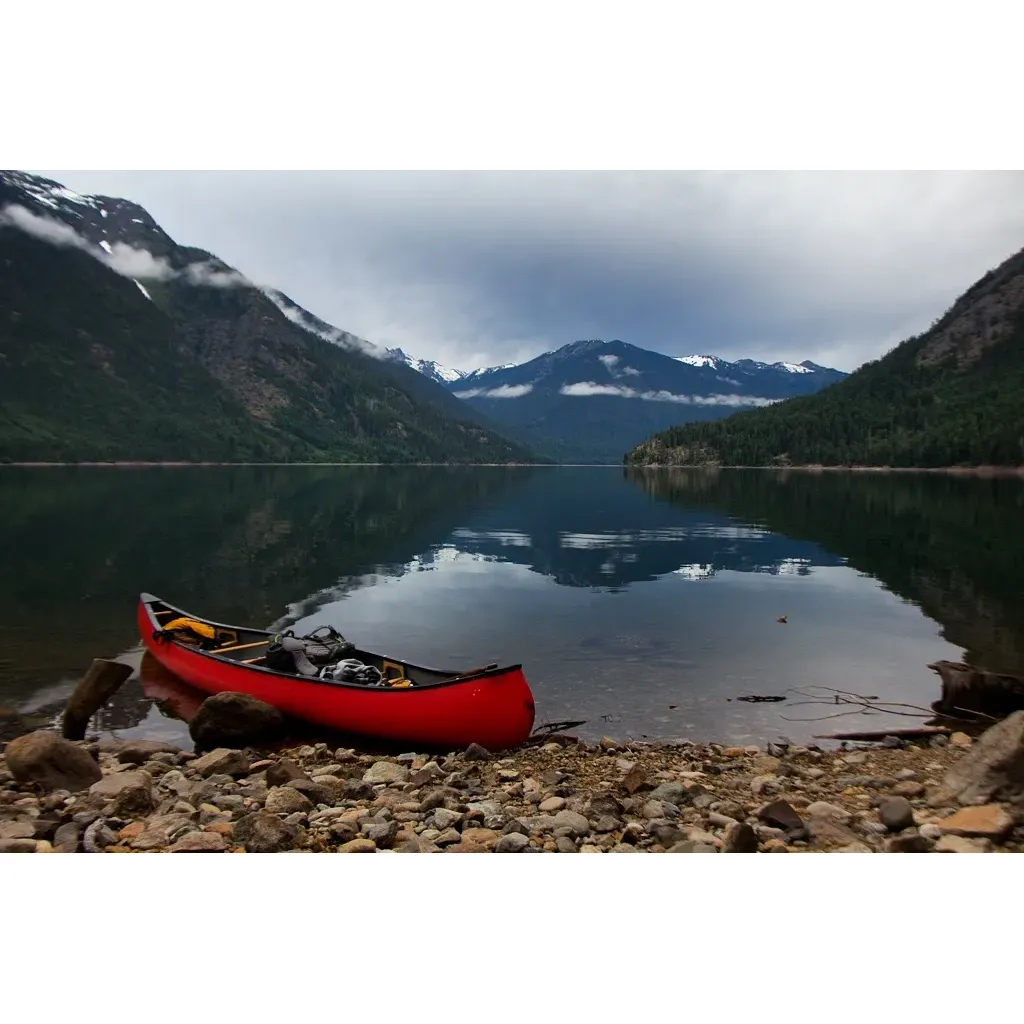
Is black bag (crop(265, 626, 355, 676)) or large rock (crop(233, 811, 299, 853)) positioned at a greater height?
black bag (crop(265, 626, 355, 676))

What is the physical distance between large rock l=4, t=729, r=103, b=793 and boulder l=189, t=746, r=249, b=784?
6.58ft

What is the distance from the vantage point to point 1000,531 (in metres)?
62.4

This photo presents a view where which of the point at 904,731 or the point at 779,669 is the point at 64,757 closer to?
the point at 904,731

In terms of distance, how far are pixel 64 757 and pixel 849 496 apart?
11977 centimetres

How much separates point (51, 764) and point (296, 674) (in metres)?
5.96

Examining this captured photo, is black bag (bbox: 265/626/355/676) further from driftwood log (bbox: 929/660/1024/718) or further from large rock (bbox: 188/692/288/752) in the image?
driftwood log (bbox: 929/660/1024/718)

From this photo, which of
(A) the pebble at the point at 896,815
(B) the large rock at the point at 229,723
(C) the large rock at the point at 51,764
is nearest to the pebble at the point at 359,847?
(C) the large rock at the point at 51,764

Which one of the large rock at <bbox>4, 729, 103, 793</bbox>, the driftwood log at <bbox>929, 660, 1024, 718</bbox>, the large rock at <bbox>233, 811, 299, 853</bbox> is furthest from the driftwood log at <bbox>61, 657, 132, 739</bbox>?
the driftwood log at <bbox>929, 660, 1024, 718</bbox>

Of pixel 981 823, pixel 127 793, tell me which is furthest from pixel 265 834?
pixel 981 823

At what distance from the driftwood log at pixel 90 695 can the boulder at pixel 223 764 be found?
18.1 feet

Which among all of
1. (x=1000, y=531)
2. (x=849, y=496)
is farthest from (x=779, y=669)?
(x=849, y=496)

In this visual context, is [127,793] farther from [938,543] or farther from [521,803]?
[938,543]

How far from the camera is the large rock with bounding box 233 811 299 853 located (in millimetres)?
10727

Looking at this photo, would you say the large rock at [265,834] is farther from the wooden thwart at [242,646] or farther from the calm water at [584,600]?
the wooden thwart at [242,646]
